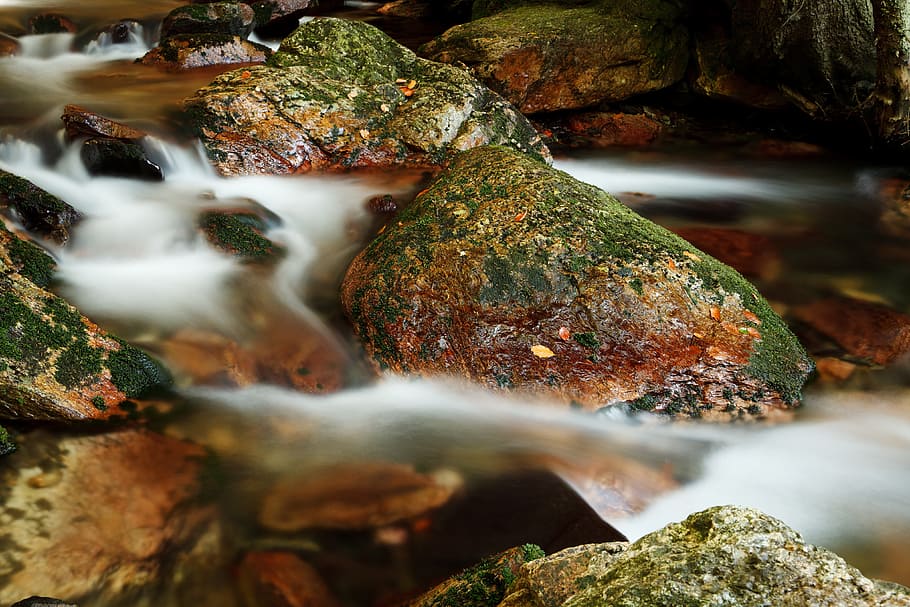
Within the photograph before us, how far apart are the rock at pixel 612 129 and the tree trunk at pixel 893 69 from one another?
2809 millimetres

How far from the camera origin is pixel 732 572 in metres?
1.43

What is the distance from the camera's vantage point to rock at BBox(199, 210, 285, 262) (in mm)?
5398

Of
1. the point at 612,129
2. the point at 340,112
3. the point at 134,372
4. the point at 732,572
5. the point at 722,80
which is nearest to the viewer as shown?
the point at 732,572

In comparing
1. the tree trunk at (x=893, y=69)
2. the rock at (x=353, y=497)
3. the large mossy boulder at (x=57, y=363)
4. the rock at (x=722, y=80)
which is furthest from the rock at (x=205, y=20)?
the rock at (x=353, y=497)

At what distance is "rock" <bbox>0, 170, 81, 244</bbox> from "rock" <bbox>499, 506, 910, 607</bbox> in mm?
4841

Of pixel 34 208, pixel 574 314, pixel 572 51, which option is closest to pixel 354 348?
pixel 574 314

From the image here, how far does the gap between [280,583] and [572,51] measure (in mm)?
7661

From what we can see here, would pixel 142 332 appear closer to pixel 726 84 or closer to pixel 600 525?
pixel 600 525

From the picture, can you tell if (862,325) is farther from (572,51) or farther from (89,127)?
(89,127)

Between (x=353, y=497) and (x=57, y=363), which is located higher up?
(x=57, y=363)

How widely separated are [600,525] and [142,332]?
3009 mm

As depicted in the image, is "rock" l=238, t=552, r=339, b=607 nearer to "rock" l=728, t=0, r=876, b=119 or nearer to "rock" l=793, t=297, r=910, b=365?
"rock" l=793, t=297, r=910, b=365

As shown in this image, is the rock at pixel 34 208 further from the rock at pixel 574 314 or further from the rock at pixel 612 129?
the rock at pixel 612 129

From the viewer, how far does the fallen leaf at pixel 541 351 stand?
4078mm
